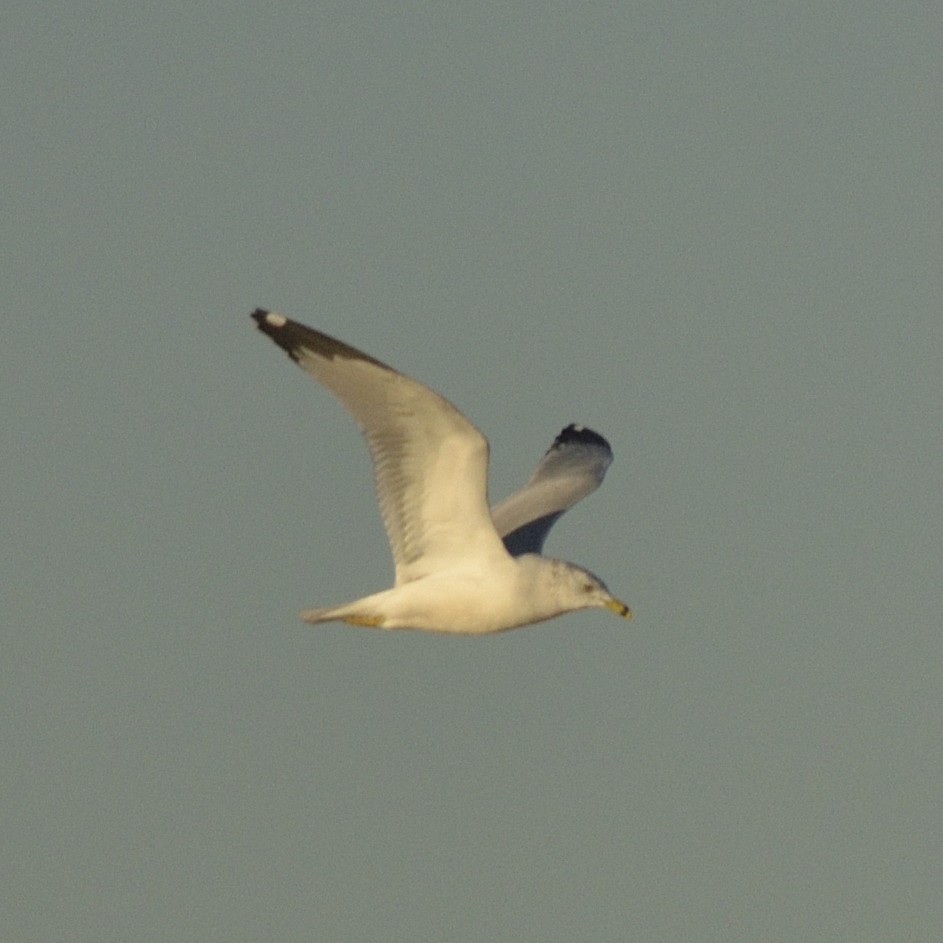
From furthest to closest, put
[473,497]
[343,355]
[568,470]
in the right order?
1. [568,470]
2. [473,497]
3. [343,355]

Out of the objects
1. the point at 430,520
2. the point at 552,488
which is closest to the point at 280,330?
the point at 430,520

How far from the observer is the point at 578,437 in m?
29.0

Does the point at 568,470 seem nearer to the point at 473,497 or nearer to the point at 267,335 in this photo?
the point at 473,497

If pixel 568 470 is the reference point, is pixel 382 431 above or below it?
below

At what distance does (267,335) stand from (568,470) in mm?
7367

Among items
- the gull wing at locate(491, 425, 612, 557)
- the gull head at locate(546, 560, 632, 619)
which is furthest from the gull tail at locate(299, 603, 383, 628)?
the gull wing at locate(491, 425, 612, 557)

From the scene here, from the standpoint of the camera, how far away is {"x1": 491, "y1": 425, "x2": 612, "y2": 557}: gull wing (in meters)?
26.0

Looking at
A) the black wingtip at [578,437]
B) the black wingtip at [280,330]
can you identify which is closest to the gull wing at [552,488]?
the black wingtip at [578,437]

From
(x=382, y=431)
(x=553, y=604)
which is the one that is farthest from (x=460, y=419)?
(x=553, y=604)

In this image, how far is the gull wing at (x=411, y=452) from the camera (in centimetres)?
2114

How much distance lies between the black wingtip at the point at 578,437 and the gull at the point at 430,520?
490 cm

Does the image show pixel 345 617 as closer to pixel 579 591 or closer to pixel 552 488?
pixel 579 591

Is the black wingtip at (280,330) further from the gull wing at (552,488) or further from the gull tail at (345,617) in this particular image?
the gull wing at (552,488)

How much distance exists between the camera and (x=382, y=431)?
71.7ft
